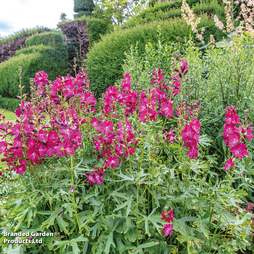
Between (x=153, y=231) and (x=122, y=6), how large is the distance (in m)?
23.7

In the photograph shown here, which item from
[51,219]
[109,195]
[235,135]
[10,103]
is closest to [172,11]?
[10,103]

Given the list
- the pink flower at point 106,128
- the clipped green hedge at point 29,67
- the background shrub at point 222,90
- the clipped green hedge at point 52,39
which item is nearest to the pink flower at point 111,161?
the pink flower at point 106,128

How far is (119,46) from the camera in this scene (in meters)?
7.27

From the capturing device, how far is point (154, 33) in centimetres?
692

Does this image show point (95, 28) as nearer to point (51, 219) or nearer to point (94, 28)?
point (94, 28)

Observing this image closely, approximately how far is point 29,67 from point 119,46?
230 inches

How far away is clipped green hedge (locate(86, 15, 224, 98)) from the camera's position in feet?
22.8

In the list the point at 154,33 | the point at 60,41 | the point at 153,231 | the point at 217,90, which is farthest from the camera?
the point at 60,41

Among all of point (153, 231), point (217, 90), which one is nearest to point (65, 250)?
point (153, 231)

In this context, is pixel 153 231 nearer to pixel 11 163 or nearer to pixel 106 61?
pixel 11 163

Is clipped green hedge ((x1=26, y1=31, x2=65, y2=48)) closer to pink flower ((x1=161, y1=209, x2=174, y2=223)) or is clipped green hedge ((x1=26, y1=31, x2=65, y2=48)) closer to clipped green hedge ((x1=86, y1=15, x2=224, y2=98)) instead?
clipped green hedge ((x1=86, y1=15, x2=224, y2=98))

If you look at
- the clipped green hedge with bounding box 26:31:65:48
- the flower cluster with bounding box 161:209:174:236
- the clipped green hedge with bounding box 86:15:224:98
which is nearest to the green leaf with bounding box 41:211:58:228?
the flower cluster with bounding box 161:209:174:236

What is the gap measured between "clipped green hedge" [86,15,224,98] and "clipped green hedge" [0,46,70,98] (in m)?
4.43

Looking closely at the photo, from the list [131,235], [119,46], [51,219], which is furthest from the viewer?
[119,46]
